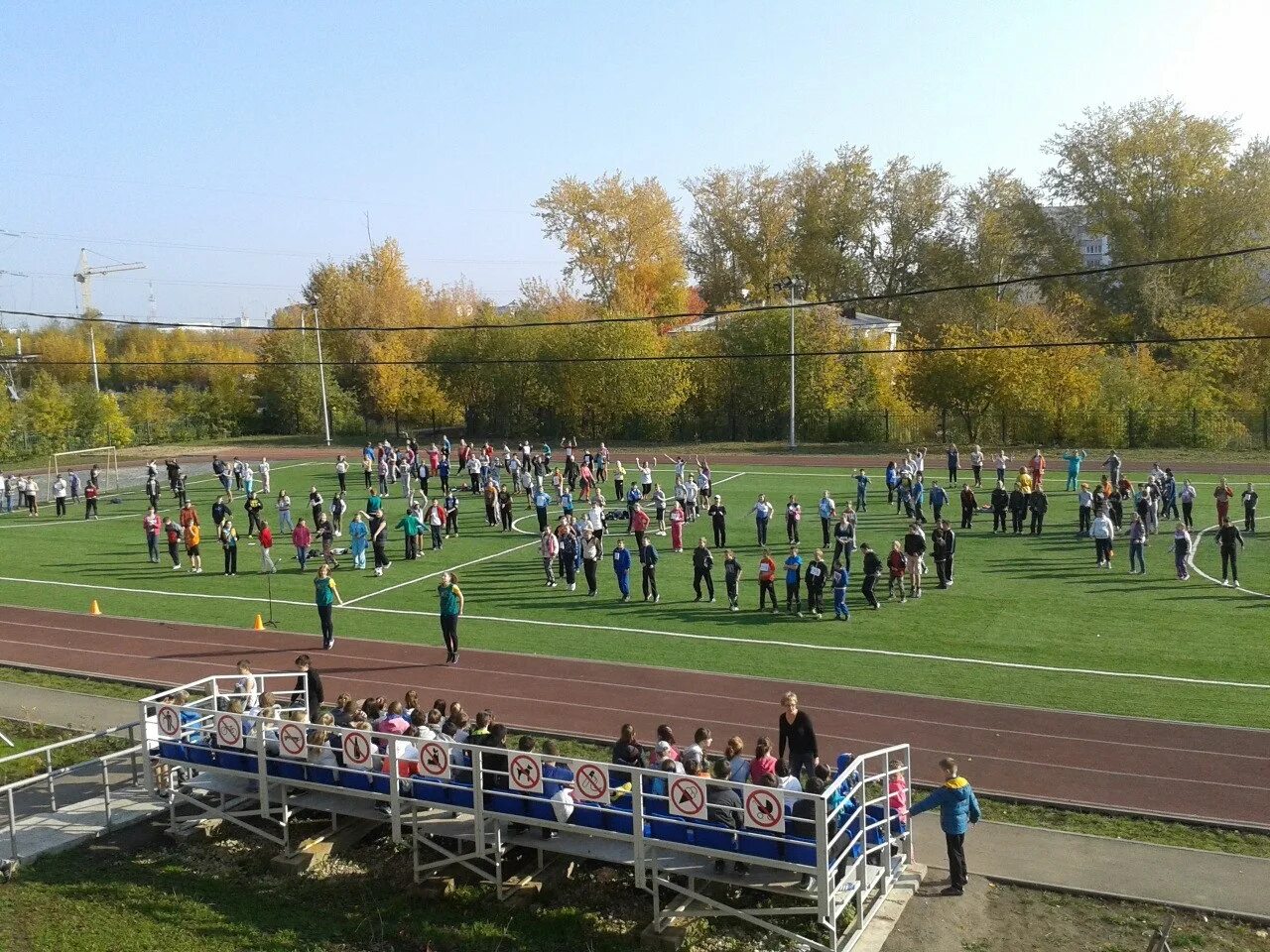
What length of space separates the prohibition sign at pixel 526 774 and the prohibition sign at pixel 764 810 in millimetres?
2112

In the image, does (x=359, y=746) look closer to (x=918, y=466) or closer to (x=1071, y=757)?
(x=1071, y=757)

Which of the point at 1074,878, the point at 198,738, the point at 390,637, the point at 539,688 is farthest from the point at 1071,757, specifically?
the point at 390,637

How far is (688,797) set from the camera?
10.2 meters

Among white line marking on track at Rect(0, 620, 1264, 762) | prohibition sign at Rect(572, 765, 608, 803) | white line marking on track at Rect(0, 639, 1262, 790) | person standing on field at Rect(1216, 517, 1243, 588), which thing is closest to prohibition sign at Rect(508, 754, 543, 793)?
prohibition sign at Rect(572, 765, 608, 803)

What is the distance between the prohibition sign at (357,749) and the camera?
11.8 meters

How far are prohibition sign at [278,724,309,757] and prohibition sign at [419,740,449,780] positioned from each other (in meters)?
1.43

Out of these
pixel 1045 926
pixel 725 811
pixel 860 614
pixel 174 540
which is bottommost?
pixel 1045 926

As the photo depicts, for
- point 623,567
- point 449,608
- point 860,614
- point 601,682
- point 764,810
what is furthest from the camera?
point 623,567

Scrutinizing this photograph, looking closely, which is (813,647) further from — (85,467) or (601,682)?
(85,467)

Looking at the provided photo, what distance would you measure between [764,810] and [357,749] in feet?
14.6

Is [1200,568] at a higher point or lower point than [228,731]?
lower

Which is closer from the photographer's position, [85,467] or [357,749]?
[357,749]

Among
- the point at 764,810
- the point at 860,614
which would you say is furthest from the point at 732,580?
the point at 764,810

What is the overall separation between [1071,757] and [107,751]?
12.7 metres
